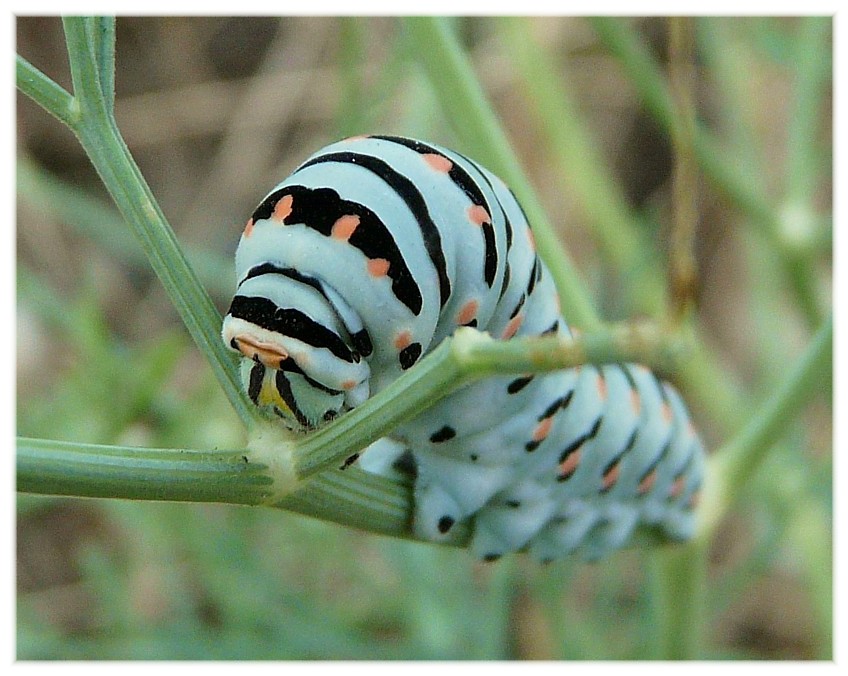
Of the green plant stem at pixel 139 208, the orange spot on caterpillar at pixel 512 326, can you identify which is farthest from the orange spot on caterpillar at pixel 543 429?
the green plant stem at pixel 139 208

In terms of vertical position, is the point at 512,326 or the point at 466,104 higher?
the point at 466,104

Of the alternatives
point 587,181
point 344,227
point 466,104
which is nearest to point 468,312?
point 344,227

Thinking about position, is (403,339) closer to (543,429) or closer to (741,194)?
(543,429)

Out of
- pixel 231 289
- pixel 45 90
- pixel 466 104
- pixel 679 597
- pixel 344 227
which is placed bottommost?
pixel 679 597

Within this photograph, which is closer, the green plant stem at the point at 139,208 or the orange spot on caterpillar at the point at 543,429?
the green plant stem at the point at 139,208

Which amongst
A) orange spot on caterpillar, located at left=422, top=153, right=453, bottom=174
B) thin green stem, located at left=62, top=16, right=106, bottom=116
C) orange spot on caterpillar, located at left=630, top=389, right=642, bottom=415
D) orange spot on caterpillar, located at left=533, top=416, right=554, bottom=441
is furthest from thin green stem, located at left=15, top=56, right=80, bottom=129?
orange spot on caterpillar, located at left=630, top=389, right=642, bottom=415

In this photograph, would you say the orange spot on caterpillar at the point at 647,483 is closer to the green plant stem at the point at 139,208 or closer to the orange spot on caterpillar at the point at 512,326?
the orange spot on caterpillar at the point at 512,326
